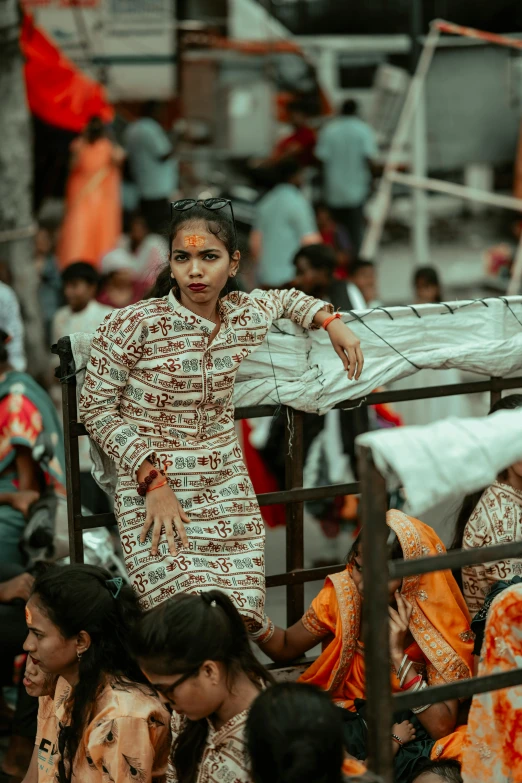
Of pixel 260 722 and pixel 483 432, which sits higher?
pixel 483 432

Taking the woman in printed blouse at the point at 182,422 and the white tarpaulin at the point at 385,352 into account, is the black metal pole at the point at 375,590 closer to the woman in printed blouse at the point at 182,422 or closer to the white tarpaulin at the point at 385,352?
the woman in printed blouse at the point at 182,422

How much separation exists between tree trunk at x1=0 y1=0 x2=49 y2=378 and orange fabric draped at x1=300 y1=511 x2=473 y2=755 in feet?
15.5

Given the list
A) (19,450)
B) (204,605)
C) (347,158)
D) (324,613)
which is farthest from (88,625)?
(347,158)

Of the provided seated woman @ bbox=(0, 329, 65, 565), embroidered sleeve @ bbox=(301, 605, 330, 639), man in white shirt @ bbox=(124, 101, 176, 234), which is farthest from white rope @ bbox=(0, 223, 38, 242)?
embroidered sleeve @ bbox=(301, 605, 330, 639)

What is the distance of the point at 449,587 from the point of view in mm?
3141

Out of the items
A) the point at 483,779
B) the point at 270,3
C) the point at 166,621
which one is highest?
the point at 270,3

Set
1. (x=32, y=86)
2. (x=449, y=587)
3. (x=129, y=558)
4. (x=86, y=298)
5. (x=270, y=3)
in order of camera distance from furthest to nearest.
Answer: (x=270, y=3)
(x=32, y=86)
(x=86, y=298)
(x=449, y=587)
(x=129, y=558)

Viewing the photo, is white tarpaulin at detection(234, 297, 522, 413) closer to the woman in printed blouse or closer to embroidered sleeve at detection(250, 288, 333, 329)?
embroidered sleeve at detection(250, 288, 333, 329)

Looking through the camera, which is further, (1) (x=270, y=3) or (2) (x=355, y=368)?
(1) (x=270, y=3)

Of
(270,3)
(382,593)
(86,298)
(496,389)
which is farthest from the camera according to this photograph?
(270,3)

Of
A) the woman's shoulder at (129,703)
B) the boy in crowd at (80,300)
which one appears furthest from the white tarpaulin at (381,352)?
the boy in crowd at (80,300)

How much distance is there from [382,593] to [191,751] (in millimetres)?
754

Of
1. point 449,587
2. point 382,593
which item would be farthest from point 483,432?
point 449,587

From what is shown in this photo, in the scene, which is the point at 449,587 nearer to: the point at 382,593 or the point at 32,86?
the point at 382,593
